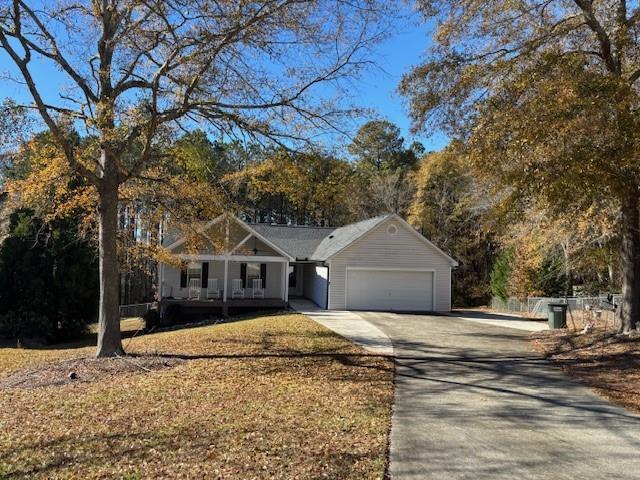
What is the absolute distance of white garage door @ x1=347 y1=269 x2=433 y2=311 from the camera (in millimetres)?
25500

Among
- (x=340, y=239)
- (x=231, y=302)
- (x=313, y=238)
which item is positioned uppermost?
(x=313, y=238)

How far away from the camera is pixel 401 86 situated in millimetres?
13531

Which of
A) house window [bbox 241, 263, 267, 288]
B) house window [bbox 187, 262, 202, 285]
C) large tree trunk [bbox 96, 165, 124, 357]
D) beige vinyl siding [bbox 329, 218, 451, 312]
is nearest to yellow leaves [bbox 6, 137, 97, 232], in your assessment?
large tree trunk [bbox 96, 165, 124, 357]

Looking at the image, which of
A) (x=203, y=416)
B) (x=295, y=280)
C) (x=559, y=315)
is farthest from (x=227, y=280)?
(x=203, y=416)

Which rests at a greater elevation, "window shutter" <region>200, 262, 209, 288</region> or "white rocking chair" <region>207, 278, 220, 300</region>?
"window shutter" <region>200, 262, 209, 288</region>

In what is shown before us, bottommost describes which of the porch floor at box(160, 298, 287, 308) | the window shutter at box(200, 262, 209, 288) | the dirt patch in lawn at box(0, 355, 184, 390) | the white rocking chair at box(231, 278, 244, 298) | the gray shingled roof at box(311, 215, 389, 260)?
the dirt patch in lawn at box(0, 355, 184, 390)

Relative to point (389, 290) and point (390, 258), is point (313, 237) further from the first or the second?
point (389, 290)

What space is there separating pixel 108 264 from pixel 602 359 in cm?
1040

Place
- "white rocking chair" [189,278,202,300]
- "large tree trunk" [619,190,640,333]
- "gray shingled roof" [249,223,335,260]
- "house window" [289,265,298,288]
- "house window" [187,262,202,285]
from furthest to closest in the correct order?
"house window" [289,265,298,288] → "gray shingled roof" [249,223,335,260] → "house window" [187,262,202,285] → "white rocking chair" [189,278,202,300] → "large tree trunk" [619,190,640,333]

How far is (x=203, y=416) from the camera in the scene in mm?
6879

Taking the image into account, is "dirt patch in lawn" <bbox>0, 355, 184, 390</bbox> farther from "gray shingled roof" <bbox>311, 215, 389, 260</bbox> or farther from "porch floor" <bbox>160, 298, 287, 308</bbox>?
"gray shingled roof" <bbox>311, 215, 389, 260</bbox>

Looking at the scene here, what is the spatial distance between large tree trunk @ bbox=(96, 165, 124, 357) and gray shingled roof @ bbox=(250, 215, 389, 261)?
1460 cm

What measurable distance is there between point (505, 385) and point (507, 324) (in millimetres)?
12174

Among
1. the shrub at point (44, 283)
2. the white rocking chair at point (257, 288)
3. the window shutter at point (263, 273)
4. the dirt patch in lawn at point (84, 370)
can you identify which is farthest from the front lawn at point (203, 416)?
the window shutter at point (263, 273)
